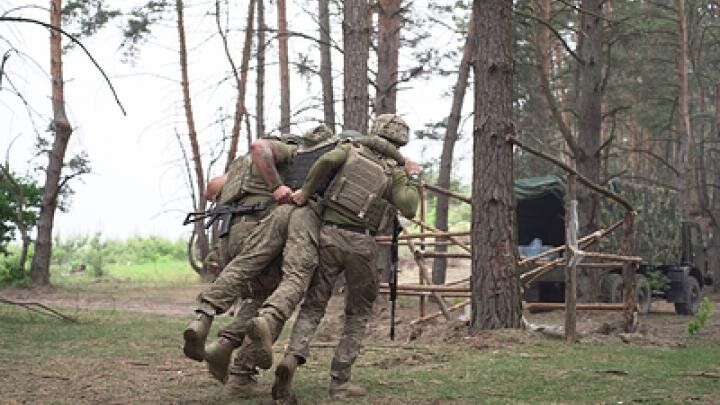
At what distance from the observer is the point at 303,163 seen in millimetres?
7309

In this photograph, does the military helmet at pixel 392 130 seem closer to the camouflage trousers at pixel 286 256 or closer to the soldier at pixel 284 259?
the soldier at pixel 284 259

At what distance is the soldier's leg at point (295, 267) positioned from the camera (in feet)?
21.7

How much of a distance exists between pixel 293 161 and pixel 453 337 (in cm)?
424

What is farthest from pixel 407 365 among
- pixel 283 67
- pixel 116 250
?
pixel 116 250

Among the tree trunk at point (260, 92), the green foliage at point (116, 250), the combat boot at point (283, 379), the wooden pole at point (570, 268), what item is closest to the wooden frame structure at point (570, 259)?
the wooden pole at point (570, 268)

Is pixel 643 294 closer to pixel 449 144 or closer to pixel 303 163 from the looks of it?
pixel 449 144

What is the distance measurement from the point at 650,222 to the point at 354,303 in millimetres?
14015

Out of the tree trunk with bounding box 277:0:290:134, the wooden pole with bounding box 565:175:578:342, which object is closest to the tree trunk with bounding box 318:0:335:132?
the tree trunk with bounding box 277:0:290:134

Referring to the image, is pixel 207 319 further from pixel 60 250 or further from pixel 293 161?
pixel 60 250

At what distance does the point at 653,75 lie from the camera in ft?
125

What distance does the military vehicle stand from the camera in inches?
747

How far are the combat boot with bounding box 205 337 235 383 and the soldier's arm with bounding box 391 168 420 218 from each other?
4.89 ft

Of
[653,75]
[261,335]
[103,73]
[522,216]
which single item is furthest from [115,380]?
[653,75]

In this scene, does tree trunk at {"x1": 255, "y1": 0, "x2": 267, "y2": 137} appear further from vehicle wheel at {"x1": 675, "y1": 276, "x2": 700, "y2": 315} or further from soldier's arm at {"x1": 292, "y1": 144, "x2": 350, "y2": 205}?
soldier's arm at {"x1": 292, "y1": 144, "x2": 350, "y2": 205}
